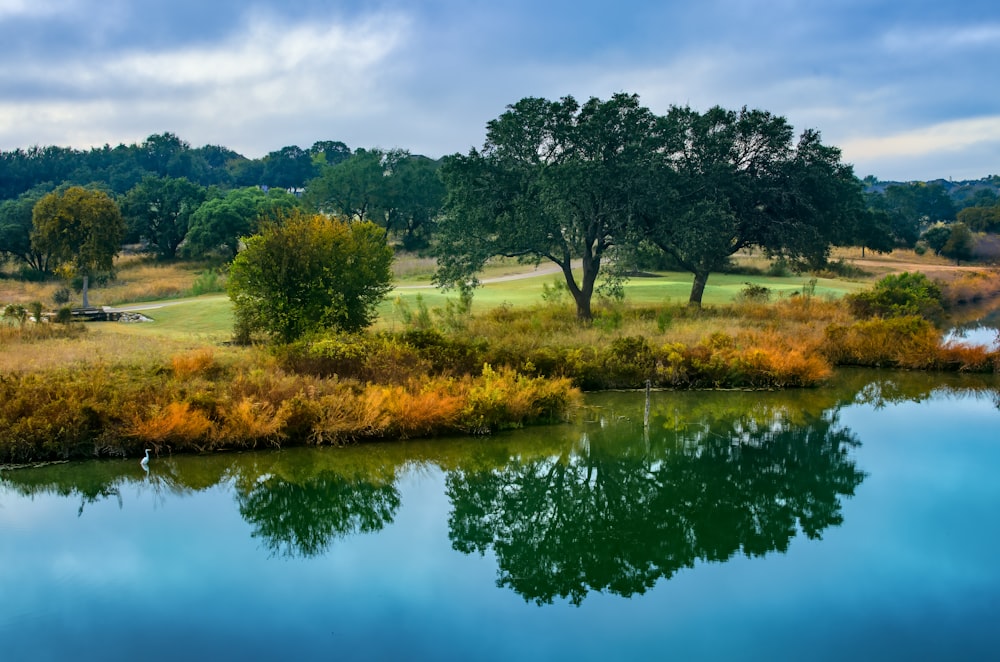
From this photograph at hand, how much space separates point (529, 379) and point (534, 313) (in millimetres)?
12121

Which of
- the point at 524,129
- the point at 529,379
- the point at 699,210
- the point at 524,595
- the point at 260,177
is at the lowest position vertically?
the point at 524,595

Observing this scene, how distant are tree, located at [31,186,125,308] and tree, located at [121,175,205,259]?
80.2ft

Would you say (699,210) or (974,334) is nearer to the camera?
(699,210)

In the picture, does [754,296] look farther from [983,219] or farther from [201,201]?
[983,219]

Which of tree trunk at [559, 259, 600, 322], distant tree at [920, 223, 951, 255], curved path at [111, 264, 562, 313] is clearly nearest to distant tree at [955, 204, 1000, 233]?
distant tree at [920, 223, 951, 255]

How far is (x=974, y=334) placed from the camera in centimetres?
3284

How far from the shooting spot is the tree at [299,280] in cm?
2239

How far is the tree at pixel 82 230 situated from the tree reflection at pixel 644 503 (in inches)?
1025

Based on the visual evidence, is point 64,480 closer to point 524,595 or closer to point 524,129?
point 524,595

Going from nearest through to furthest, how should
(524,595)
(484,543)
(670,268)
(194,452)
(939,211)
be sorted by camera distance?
(524,595)
(484,543)
(194,452)
(670,268)
(939,211)

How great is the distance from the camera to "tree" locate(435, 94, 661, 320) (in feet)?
91.2

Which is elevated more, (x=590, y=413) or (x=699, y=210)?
(x=699, y=210)

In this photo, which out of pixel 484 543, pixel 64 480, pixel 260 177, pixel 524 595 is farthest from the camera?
pixel 260 177

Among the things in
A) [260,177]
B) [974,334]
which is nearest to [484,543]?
[974,334]
